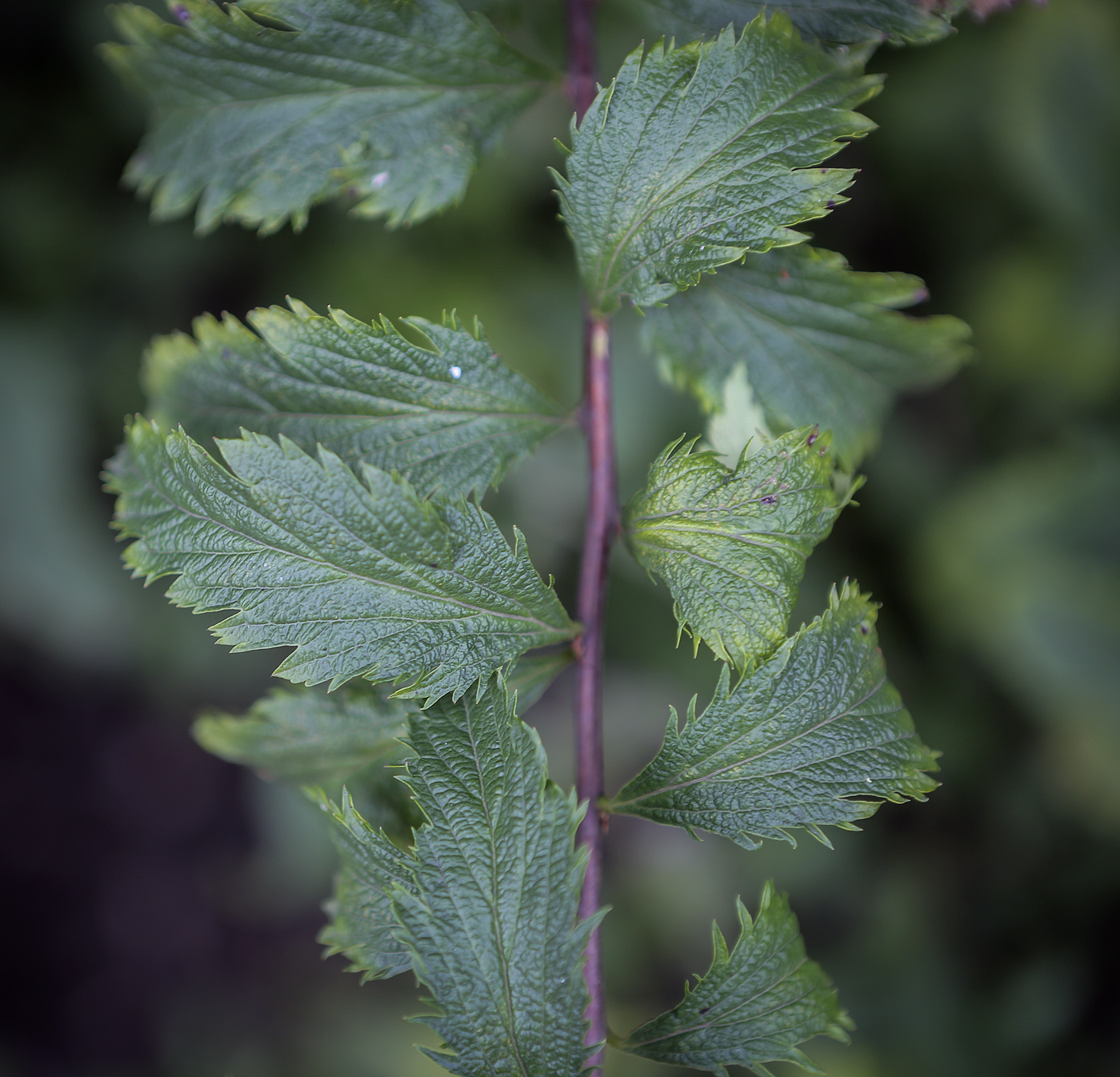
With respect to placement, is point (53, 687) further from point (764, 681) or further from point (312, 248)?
point (764, 681)

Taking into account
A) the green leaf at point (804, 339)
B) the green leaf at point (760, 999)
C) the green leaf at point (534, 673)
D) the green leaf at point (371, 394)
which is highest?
the green leaf at point (804, 339)

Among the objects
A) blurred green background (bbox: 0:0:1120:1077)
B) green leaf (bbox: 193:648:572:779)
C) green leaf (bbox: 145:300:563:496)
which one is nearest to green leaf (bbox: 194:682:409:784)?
green leaf (bbox: 193:648:572:779)

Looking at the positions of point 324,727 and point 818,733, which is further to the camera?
point 324,727

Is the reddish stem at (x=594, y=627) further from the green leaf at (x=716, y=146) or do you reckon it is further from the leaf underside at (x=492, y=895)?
the green leaf at (x=716, y=146)

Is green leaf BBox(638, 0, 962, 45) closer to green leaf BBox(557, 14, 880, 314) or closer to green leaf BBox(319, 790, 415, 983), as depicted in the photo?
green leaf BBox(557, 14, 880, 314)

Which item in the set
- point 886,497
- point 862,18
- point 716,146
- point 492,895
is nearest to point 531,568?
point 492,895

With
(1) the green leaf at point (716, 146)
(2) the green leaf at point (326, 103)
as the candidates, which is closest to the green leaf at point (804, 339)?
(1) the green leaf at point (716, 146)

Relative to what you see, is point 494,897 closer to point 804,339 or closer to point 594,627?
point 594,627
